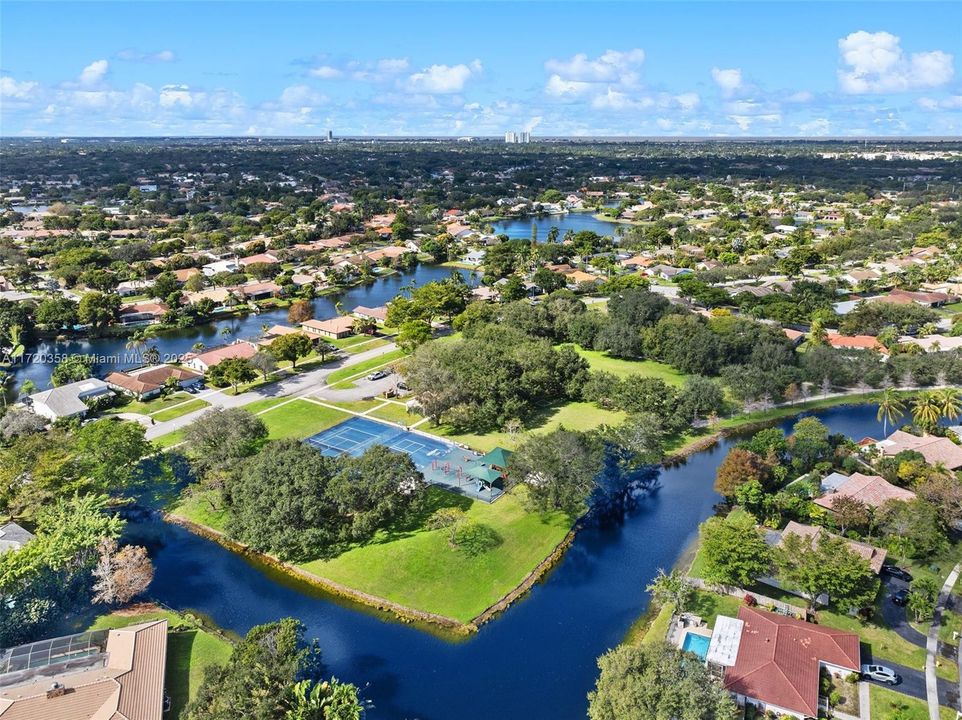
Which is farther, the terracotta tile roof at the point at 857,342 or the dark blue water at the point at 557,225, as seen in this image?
the dark blue water at the point at 557,225

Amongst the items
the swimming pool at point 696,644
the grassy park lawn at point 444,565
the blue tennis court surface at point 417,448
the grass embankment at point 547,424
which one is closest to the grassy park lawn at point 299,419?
the blue tennis court surface at point 417,448

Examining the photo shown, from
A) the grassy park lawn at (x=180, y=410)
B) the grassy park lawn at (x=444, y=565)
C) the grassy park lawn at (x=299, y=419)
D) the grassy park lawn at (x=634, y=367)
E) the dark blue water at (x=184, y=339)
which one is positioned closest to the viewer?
the grassy park lawn at (x=444, y=565)

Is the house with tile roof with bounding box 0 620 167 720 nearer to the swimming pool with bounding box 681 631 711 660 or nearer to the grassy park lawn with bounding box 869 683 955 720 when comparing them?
the swimming pool with bounding box 681 631 711 660

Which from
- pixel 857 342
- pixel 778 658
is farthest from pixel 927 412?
pixel 778 658

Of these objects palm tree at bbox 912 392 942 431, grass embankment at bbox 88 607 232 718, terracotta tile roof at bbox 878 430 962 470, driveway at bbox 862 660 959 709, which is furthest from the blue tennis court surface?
palm tree at bbox 912 392 942 431

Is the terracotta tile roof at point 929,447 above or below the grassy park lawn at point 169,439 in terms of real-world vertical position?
above

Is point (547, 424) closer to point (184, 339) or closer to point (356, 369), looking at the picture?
point (356, 369)

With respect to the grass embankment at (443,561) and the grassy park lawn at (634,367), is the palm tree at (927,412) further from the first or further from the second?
the grass embankment at (443,561)
